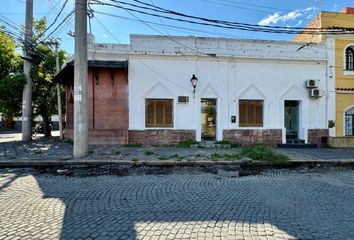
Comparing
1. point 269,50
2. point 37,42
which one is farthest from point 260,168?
point 37,42

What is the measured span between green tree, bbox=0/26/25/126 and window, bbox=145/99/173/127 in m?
7.84

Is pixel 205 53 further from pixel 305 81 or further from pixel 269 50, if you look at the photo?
pixel 305 81

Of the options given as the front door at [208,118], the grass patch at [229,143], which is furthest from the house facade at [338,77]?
the front door at [208,118]

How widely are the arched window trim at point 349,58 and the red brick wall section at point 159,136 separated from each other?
10030mm

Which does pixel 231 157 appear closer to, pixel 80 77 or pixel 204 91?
pixel 204 91

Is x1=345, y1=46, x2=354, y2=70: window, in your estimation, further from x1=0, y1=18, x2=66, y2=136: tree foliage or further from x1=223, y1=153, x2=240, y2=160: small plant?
x1=0, y1=18, x2=66, y2=136: tree foliage

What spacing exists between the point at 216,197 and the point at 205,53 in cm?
1052

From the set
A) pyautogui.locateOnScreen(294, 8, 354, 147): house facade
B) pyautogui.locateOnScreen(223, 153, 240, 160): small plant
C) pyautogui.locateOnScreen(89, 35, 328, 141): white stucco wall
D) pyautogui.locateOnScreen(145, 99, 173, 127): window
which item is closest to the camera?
pyautogui.locateOnScreen(223, 153, 240, 160): small plant

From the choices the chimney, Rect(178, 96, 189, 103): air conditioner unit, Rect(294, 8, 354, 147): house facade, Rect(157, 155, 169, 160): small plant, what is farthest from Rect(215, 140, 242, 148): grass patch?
the chimney

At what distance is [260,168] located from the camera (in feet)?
32.0

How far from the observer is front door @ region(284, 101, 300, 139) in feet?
53.8

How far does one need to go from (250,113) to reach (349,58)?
274 inches

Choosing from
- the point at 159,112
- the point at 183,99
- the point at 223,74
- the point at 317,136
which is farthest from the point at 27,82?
the point at 317,136

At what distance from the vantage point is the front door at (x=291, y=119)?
1639cm
